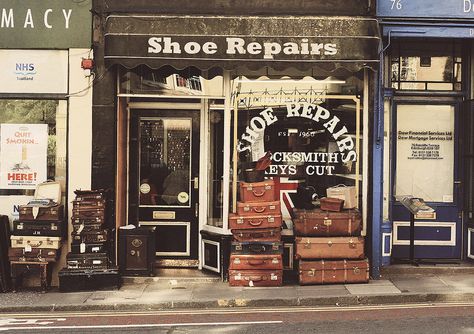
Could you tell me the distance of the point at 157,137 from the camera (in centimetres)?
1114

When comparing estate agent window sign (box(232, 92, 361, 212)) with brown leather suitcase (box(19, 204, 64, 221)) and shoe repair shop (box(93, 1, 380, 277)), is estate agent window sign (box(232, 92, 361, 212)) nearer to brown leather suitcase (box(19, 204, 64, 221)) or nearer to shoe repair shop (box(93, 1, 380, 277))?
shoe repair shop (box(93, 1, 380, 277))

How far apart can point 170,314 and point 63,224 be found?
8.82 feet

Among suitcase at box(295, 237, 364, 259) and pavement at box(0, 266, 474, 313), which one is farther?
suitcase at box(295, 237, 364, 259)

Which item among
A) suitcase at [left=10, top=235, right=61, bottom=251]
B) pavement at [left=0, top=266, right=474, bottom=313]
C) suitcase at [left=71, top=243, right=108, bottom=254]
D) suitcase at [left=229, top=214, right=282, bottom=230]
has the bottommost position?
pavement at [left=0, top=266, right=474, bottom=313]

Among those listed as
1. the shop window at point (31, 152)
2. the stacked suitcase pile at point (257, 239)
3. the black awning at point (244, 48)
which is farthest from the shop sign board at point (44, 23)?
the stacked suitcase pile at point (257, 239)

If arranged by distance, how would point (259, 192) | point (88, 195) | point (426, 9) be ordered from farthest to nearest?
point (426, 9), point (259, 192), point (88, 195)

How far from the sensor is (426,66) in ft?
36.8

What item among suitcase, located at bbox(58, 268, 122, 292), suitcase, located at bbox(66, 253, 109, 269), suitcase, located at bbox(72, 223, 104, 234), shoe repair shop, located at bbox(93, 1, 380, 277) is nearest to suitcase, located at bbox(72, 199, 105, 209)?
suitcase, located at bbox(72, 223, 104, 234)

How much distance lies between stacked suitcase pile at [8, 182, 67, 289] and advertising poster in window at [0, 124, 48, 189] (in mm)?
743

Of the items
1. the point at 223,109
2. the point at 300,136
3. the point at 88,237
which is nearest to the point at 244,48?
the point at 223,109

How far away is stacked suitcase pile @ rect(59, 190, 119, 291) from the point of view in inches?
381

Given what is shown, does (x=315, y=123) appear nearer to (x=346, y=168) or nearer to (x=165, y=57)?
(x=346, y=168)

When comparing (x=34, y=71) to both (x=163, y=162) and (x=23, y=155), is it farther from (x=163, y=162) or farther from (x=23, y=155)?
(x=163, y=162)

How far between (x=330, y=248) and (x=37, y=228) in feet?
15.3
